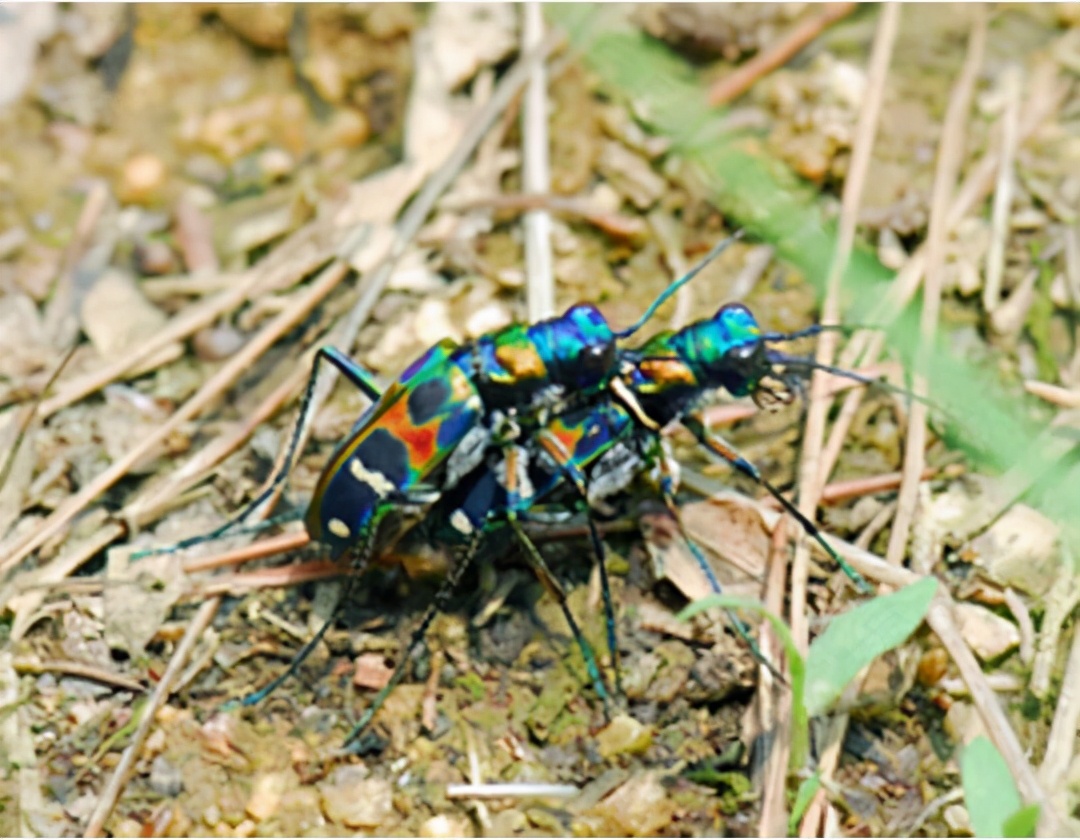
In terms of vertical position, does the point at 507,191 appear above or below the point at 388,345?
above

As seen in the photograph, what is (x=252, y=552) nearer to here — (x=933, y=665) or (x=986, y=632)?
(x=933, y=665)

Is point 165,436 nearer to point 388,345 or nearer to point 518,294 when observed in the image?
point 388,345

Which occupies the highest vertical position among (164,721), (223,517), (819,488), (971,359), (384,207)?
(384,207)

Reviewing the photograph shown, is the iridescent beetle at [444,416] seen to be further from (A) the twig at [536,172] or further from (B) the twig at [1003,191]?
(B) the twig at [1003,191]

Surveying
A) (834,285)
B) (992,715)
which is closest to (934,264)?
(834,285)

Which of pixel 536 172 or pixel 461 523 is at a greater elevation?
pixel 536 172

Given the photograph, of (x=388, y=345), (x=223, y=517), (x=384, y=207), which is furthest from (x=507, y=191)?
(x=223, y=517)

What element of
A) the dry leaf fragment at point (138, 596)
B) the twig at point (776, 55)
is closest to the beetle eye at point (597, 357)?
the dry leaf fragment at point (138, 596)
